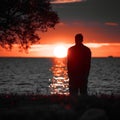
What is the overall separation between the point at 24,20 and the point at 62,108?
13.9 m

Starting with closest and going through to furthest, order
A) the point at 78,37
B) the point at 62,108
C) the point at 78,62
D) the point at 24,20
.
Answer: the point at 62,108 < the point at 78,37 < the point at 78,62 < the point at 24,20

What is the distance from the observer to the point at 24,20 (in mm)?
24641

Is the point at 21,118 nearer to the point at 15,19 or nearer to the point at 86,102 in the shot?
the point at 86,102

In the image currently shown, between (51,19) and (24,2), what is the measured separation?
2.38 meters

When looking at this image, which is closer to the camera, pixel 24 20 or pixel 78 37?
pixel 78 37

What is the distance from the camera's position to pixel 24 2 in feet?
77.1

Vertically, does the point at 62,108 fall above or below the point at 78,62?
below

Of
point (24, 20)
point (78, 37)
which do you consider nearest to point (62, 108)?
point (78, 37)

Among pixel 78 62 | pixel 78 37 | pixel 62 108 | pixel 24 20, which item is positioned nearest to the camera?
pixel 62 108

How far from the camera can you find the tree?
76.1 feet

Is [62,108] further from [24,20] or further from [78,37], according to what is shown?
[24,20]

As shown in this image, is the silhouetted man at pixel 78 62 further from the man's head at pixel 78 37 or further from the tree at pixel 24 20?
the tree at pixel 24 20

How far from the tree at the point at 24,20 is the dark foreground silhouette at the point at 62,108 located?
8723 millimetres

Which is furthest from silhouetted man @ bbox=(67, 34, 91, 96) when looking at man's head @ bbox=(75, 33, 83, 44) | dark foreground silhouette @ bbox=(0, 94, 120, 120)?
dark foreground silhouette @ bbox=(0, 94, 120, 120)
